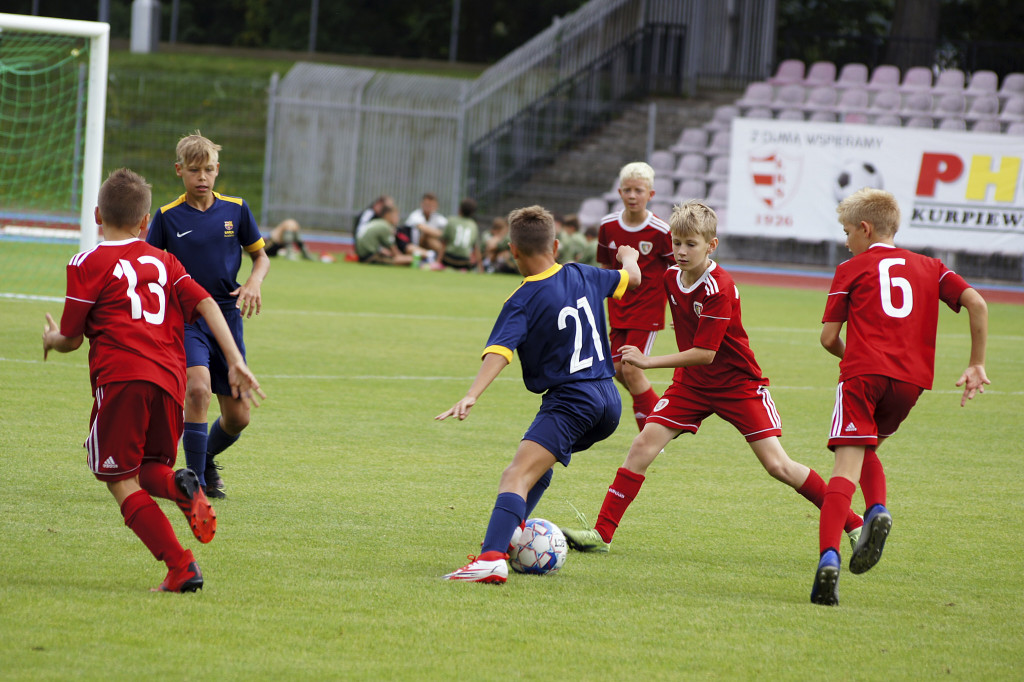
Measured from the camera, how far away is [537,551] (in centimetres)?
486

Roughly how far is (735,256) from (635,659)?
20492 mm

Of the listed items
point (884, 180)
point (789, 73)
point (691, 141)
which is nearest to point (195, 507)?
A: point (884, 180)

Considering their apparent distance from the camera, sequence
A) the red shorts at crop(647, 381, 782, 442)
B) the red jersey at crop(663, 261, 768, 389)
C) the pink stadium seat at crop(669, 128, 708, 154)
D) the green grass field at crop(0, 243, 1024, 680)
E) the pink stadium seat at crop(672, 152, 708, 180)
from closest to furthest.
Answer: the green grass field at crop(0, 243, 1024, 680), the red jersey at crop(663, 261, 768, 389), the red shorts at crop(647, 381, 782, 442), the pink stadium seat at crop(672, 152, 708, 180), the pink stadium seat at crop(669, 128, 708, 154)

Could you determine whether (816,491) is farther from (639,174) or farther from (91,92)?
(91,92)

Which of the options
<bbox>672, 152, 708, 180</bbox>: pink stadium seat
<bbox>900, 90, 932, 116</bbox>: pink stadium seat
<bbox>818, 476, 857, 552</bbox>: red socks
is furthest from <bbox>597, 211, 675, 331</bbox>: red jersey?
<bbox>900, 90, 932, 116</bbox>: pink stadium seat

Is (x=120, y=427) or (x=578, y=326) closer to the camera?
(x=120, y=427)

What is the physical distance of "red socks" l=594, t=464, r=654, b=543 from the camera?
17.5 ft

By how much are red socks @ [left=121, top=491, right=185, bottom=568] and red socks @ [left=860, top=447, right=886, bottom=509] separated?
278cm

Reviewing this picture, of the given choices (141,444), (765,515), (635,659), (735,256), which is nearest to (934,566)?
(765,515)

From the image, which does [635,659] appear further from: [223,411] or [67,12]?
[67,12]

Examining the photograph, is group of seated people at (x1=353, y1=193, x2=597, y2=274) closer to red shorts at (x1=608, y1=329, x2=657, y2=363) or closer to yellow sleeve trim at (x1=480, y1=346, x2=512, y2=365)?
red shorts at (x1=608, y1=329, x2=657, y2=363)

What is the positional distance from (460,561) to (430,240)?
684 inches

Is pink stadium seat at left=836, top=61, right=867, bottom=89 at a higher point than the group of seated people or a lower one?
higher

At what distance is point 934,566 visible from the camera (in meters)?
5.18
